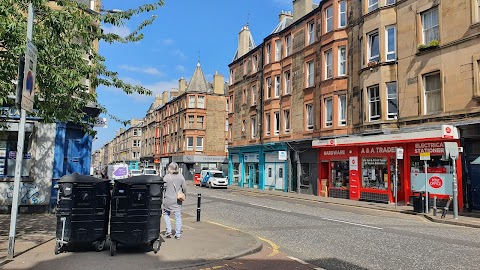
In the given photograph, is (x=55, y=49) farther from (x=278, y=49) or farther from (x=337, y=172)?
(x=278, y=49)

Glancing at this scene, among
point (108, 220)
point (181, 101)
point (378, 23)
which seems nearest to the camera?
point (108, 220)

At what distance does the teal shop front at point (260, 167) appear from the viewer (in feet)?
107

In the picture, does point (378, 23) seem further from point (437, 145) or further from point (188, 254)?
point (188, 254)

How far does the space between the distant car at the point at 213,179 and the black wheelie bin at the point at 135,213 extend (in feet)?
96.1

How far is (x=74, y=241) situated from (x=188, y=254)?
85.2 inches

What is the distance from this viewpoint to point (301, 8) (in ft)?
109

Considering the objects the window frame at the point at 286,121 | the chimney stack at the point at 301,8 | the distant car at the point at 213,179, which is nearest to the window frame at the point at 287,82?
the window frame at the point at 286,121

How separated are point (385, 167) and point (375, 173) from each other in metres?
0.88

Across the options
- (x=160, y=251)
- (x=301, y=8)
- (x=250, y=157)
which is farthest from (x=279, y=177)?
(x=160, y=251)

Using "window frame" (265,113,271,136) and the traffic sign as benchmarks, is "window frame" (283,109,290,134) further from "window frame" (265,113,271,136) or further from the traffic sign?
the traffic sign

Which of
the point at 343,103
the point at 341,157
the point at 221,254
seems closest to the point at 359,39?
the point at 343,103

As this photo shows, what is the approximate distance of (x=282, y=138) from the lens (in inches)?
1298

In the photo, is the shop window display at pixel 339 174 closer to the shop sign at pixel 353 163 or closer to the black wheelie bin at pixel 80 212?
the shop sign at pixel 353 163

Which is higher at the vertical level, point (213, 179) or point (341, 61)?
point (341, 61)
